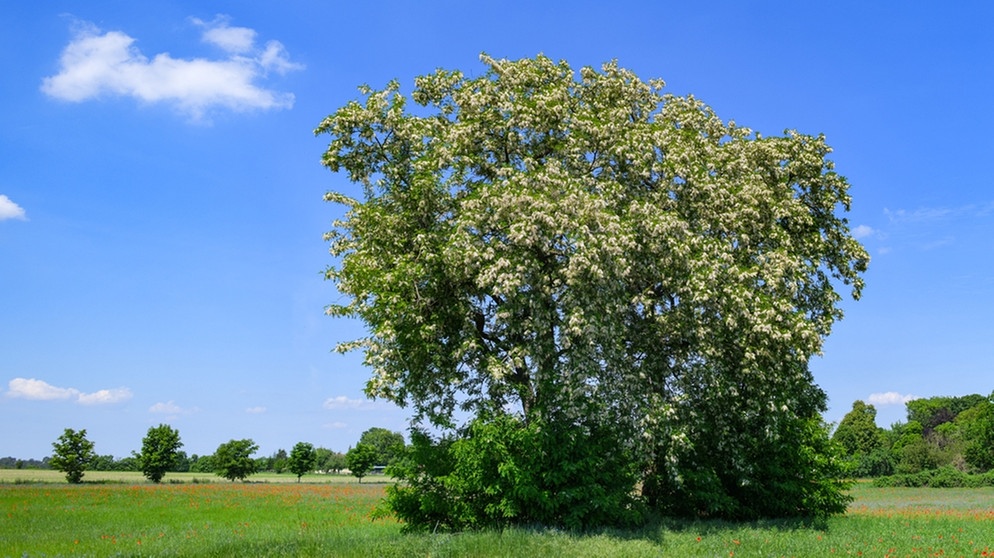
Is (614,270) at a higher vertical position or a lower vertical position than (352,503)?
higher

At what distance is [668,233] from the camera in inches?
941

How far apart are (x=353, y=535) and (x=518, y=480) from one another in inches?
231

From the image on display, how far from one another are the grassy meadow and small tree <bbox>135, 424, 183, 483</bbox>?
35584mm

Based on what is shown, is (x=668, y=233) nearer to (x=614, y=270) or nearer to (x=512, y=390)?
(x=614, y=270)

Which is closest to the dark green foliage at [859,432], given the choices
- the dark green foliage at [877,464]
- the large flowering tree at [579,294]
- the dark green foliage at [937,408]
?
the dark green foliage at [877,464]

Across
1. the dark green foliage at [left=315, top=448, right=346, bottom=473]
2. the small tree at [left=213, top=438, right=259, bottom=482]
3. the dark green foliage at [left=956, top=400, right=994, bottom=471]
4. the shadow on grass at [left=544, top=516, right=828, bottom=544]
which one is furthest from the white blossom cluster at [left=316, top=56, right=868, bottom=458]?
the dark green foliage at [left=315, top=448, right=346, bottom=473]

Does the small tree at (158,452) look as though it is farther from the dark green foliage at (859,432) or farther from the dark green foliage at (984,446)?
the dark green foliage at (859,432)

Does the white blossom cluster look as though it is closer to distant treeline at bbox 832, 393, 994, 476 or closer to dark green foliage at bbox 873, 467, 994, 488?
distant treeline at bbox 832, 393, 994, 476

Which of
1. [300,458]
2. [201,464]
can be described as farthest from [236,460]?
[201,464]

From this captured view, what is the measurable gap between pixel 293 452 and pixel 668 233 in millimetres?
88514

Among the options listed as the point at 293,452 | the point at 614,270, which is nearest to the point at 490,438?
the point at 614,270

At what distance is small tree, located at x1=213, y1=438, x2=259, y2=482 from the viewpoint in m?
90.9

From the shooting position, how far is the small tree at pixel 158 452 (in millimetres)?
82188

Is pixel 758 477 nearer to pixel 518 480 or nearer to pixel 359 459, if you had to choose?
pixel 518 480
